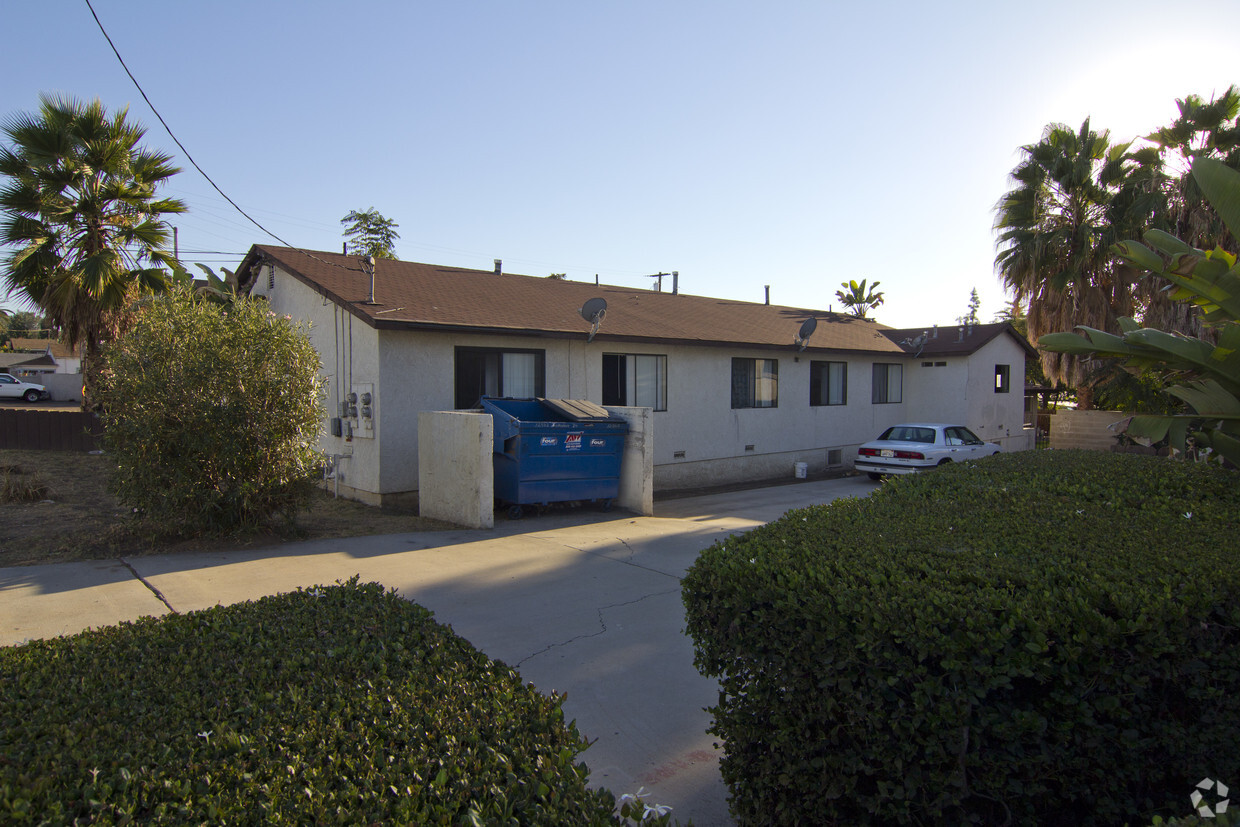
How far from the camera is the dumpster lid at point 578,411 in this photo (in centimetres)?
1112

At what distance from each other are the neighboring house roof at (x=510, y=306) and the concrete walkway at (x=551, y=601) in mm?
3608

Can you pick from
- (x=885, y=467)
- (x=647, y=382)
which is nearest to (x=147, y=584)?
(x=647, y=382)

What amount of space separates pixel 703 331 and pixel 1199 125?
1404 centimetres

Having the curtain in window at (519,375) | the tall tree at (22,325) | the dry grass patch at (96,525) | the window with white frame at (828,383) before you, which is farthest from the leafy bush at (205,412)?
the tall tree at (22,325)

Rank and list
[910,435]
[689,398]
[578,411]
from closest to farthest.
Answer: [578,411] < [689,398] < [910,435]

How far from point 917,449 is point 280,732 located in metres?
15.4

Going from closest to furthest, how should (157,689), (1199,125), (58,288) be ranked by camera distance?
(157,689) < (58,288) < (1199,125)

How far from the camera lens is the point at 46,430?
1745 cm

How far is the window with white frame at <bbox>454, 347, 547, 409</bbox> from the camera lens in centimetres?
1216

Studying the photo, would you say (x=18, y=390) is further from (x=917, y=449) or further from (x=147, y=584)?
(x=917, y=449)

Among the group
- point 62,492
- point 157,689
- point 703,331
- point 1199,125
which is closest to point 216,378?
point 62,492

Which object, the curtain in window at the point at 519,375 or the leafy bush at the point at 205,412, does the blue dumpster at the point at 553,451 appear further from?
the leafy bush at the point at 205,412

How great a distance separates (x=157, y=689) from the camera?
2449 millimetres

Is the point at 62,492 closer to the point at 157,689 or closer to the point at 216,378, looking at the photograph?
the point at 216,378
